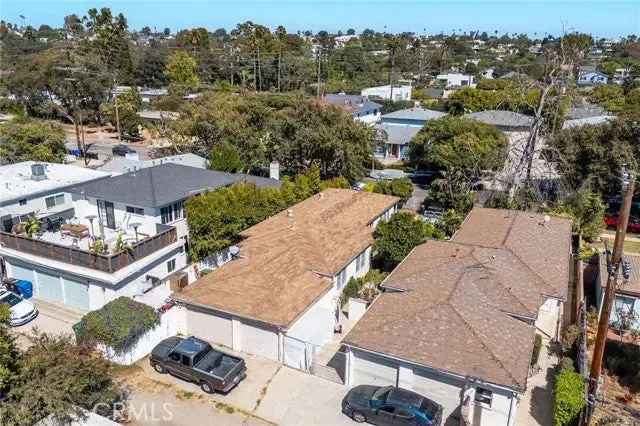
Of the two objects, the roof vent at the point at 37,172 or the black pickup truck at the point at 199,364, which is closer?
the black pickup truck at the point at 199,364

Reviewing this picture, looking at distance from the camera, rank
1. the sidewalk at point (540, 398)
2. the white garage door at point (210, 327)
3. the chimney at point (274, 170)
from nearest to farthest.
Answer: the sidewalk at point (540, 398) → the white garage door at point (210, 327) → the chimney at point (274, 170)

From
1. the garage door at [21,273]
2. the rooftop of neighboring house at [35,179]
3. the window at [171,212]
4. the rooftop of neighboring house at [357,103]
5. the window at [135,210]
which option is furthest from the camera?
the rooftop of neighboring house at [357,103]

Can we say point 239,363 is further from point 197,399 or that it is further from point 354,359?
point 354,359

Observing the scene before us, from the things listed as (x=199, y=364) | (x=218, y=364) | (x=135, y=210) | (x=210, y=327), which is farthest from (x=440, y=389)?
(x=135, y=210)

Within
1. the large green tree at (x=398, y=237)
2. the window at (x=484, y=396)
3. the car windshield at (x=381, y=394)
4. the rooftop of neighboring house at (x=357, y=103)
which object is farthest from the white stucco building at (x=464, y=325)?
the rooftop of neighboring house at (x=357, y=103)

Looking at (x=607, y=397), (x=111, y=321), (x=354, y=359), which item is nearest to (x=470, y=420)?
(x=354, y=359)

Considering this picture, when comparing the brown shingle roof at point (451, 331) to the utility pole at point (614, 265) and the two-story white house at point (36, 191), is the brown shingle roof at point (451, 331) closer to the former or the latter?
the utility pole at point (614, 265)

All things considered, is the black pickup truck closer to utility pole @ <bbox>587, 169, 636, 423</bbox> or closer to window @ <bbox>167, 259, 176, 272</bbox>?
window @ <bbox>167, 259, 176, 272</bbox>
